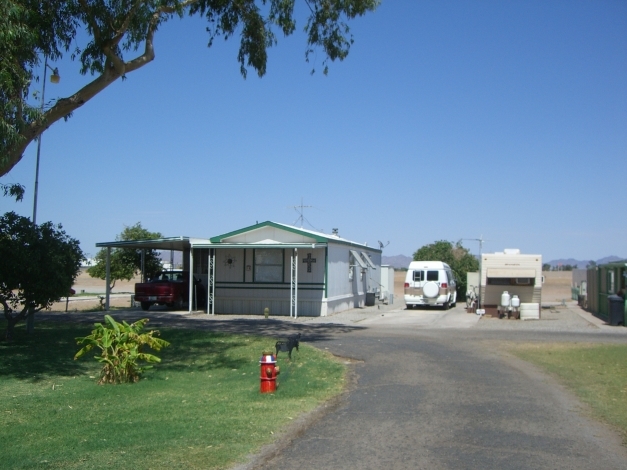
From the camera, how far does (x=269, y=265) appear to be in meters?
25.4

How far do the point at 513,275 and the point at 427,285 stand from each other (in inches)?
189

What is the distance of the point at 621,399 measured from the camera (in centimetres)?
→ 910

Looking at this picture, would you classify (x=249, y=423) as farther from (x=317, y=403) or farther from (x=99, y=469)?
(x=99, y=469)

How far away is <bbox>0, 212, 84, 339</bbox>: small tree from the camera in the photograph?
1409 centimetres

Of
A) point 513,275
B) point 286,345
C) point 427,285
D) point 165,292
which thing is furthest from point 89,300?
point 286,345

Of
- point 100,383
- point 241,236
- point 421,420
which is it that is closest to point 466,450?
point 421,420

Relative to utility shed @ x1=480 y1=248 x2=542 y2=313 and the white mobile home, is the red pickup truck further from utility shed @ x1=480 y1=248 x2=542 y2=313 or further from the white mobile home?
utility shed @ x1=480 y1=248 x2=542 y2=313

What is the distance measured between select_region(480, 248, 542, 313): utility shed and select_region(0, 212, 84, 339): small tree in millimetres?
15905

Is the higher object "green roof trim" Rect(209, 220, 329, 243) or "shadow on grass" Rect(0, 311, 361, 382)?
"green roof trim" Rect(209, 220, 329, 243)

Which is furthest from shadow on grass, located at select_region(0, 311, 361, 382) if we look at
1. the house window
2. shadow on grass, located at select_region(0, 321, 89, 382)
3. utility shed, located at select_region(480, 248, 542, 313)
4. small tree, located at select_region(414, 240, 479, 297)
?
small tree, located at select_region(414, 240, 479, 297)

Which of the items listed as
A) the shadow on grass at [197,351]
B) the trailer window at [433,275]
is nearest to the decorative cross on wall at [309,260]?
the trailer window at [433,275]

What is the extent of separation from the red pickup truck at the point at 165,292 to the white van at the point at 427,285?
910cm

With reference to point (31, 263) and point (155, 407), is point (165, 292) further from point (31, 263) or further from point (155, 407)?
point (155, 407)

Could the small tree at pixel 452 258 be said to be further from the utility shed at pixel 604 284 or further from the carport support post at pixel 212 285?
the carport support post at pixel 212 285
